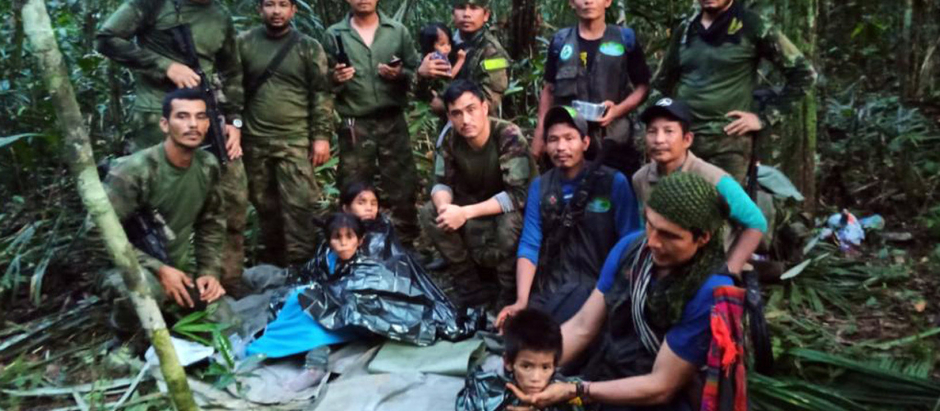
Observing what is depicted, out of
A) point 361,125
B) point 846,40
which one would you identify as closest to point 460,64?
point 361,125

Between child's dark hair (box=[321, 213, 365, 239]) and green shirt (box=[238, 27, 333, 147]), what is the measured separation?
1170 millimetres

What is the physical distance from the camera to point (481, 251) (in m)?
4.78

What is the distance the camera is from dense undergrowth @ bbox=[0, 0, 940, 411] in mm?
3838

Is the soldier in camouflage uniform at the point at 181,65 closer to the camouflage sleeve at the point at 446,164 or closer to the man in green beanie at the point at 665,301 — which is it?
the camouflage sleeve at the point at 446,164

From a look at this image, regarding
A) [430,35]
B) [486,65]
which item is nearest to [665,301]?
[486,65]

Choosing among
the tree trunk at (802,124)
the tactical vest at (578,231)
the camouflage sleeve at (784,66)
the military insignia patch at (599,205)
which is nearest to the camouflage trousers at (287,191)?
the tactical vest at (578,231)

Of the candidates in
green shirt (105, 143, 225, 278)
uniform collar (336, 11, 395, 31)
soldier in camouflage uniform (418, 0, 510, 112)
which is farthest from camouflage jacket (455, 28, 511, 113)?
green shirt (105, 143, 225, 278)

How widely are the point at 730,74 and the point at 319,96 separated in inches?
102

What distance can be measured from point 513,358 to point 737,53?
2.40 m

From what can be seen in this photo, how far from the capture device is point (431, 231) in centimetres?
507

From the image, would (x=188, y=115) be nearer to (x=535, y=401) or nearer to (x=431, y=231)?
(x=431, y=231)

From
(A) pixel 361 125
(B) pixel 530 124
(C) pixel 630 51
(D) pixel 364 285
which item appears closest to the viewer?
(D) pixel 364 285

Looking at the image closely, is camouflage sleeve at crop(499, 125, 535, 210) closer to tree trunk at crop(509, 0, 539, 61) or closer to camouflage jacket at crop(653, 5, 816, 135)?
camouflage jacket at crop(653, 5, 816, 135)

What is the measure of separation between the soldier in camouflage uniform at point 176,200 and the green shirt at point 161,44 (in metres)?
0.61
